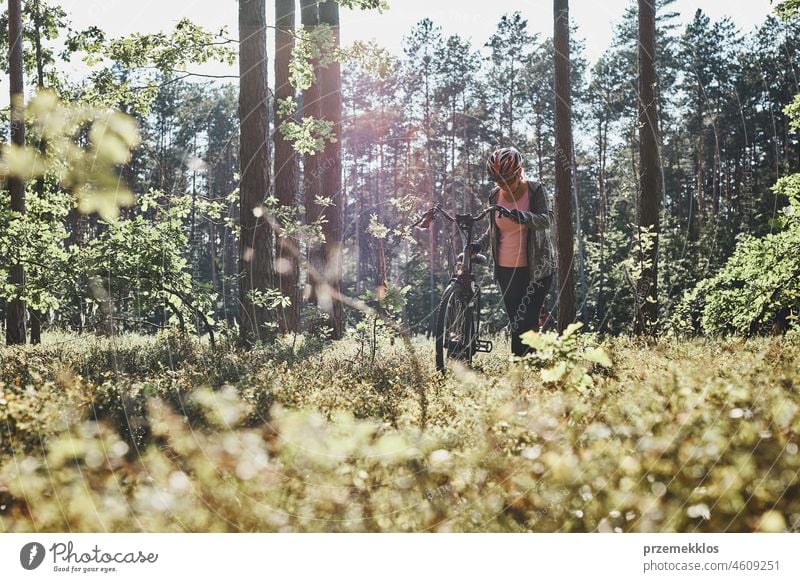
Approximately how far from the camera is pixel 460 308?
6.67 meters

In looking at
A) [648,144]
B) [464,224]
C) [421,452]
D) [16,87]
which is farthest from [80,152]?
[648,144]

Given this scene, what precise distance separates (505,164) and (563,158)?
5025mm

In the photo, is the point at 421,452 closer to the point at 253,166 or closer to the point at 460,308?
the point at 460,308

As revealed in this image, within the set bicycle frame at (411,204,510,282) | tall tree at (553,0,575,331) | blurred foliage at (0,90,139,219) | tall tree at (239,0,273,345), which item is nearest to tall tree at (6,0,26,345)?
blurred foliage at (0,90,139,219)

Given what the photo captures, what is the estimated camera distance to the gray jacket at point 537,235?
633cm

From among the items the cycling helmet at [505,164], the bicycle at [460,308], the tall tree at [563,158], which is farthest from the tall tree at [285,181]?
the tall tree at [563,158]

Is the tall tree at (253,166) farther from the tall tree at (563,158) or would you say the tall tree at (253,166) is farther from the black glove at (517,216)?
the tall tree at (563,158)

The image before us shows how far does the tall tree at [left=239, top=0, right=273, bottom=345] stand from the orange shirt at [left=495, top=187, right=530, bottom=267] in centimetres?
319

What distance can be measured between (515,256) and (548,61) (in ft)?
32.3

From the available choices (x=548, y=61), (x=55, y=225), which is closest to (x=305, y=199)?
(x=55, y=225)

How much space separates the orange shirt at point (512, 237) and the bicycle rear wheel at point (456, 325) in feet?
1.69

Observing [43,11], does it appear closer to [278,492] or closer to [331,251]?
[331,251]

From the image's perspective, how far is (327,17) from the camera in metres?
11.5

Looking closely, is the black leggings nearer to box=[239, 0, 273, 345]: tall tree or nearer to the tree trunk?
box=[239, 0, 273, 345]: tall tree
